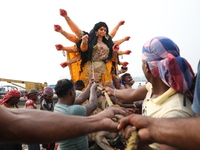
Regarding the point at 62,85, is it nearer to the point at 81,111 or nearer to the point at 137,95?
the point at 81,111

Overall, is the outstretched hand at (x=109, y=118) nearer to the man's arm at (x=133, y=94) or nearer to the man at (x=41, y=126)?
the man at (x=41, y=126)

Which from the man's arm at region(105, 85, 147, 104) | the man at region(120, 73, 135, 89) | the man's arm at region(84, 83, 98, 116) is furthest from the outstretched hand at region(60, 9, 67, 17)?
the man at region(120, 73, 135, 89)

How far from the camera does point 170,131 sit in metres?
1.20

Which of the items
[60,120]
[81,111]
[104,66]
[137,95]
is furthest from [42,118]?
Result: [104,66]

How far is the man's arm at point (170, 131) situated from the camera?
1.11 m

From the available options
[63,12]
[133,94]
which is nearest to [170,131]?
[133,94]

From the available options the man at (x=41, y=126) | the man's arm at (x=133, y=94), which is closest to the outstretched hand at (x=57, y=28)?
the man's arm at (x=133, y=94)

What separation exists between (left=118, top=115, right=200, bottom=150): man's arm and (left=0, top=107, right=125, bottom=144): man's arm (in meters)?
0.37

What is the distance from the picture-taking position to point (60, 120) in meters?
1.51

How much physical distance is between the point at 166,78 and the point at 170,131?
1.98 ft

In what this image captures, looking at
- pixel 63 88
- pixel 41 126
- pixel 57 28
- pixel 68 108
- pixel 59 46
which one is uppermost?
pixel 57 28

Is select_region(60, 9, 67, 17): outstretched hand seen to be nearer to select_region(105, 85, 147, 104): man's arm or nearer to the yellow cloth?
the yellow cloth

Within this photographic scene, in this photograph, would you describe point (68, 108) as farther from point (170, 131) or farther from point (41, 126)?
point (170, 131)

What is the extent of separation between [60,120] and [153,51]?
1122mm
